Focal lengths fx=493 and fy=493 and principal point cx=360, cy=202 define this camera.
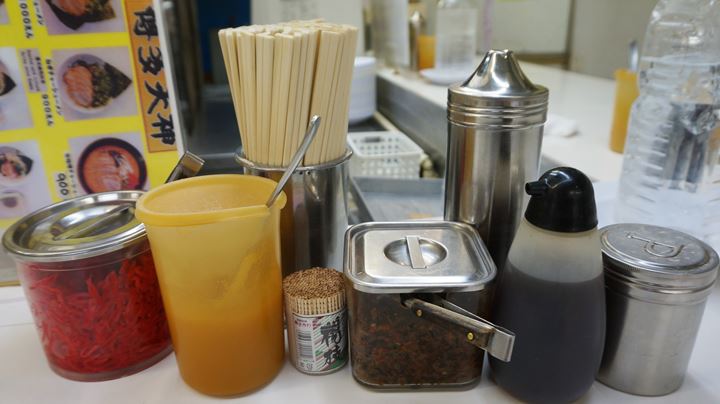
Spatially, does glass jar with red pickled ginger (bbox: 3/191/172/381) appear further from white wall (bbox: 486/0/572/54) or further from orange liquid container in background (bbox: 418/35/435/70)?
white wall (bbox: 486/0/572/54)

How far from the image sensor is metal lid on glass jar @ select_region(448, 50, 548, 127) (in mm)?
576

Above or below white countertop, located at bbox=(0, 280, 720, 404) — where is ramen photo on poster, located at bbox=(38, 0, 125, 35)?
above

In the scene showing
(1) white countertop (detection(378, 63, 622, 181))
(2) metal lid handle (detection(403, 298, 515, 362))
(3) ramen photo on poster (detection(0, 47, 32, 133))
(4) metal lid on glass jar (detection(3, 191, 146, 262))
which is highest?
(3) ramen photo on poster (detection(0, 47, 32, 133))

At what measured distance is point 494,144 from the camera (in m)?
0.60

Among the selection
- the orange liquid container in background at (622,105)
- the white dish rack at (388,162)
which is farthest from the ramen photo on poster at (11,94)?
the orange liquid container in background at (622,105)

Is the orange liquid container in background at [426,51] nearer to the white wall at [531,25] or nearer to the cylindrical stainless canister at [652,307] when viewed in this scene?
the white wall at [531,25]

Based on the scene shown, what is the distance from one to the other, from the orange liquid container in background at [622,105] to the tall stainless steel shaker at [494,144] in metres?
0.72

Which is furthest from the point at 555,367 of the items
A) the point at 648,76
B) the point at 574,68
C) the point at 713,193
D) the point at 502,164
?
the point at 574,68

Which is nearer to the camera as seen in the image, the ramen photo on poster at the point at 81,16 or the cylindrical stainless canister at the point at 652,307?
the cylindrical stainless canister at the point at 652,307

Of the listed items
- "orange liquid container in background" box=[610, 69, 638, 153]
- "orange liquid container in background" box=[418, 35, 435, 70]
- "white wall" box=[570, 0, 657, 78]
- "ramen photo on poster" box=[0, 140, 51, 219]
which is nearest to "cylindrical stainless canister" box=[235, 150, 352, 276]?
"ramen photo on poster" box=[0, 140, 51, 219]

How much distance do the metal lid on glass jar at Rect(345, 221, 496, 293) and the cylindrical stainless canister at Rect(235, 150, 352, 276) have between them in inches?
2.2

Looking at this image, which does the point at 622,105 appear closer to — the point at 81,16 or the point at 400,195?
the point at 400,195

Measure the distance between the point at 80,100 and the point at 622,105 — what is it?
1.16m

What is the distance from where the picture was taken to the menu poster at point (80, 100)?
2.36ft
